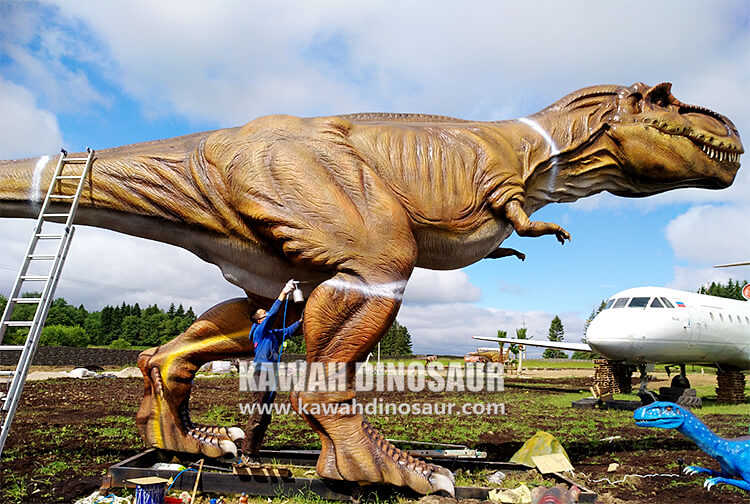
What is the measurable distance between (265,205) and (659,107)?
11.4 feet

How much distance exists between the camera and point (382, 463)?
3.60 m

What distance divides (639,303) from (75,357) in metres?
19.1

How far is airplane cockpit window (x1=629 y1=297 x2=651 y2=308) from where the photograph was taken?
12.0 m

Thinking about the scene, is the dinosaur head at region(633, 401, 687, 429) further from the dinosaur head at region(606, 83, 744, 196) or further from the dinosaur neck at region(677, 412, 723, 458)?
the dinosaur head at region(606, 83, 744, 196)

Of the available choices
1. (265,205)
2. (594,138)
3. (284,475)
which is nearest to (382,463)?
(284,475)

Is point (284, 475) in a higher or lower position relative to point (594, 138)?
lower

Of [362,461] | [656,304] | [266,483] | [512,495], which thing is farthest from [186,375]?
[656,304]

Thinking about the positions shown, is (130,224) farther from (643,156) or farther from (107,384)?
(107,384)

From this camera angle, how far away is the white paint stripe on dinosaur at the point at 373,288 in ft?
12.0

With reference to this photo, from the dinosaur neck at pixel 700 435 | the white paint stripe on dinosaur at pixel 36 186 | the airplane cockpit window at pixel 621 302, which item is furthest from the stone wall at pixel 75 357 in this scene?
the dinosaur neck at pixel 700 435

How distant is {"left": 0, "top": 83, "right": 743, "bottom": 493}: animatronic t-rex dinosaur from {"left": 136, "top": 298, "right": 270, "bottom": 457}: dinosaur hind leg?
1cm

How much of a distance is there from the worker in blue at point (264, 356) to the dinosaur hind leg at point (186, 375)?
0.49ft

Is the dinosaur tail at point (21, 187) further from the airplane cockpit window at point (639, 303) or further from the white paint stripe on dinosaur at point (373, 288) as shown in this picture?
the airplane cockpit window at point (639, 303)

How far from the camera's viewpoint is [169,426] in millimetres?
4512
